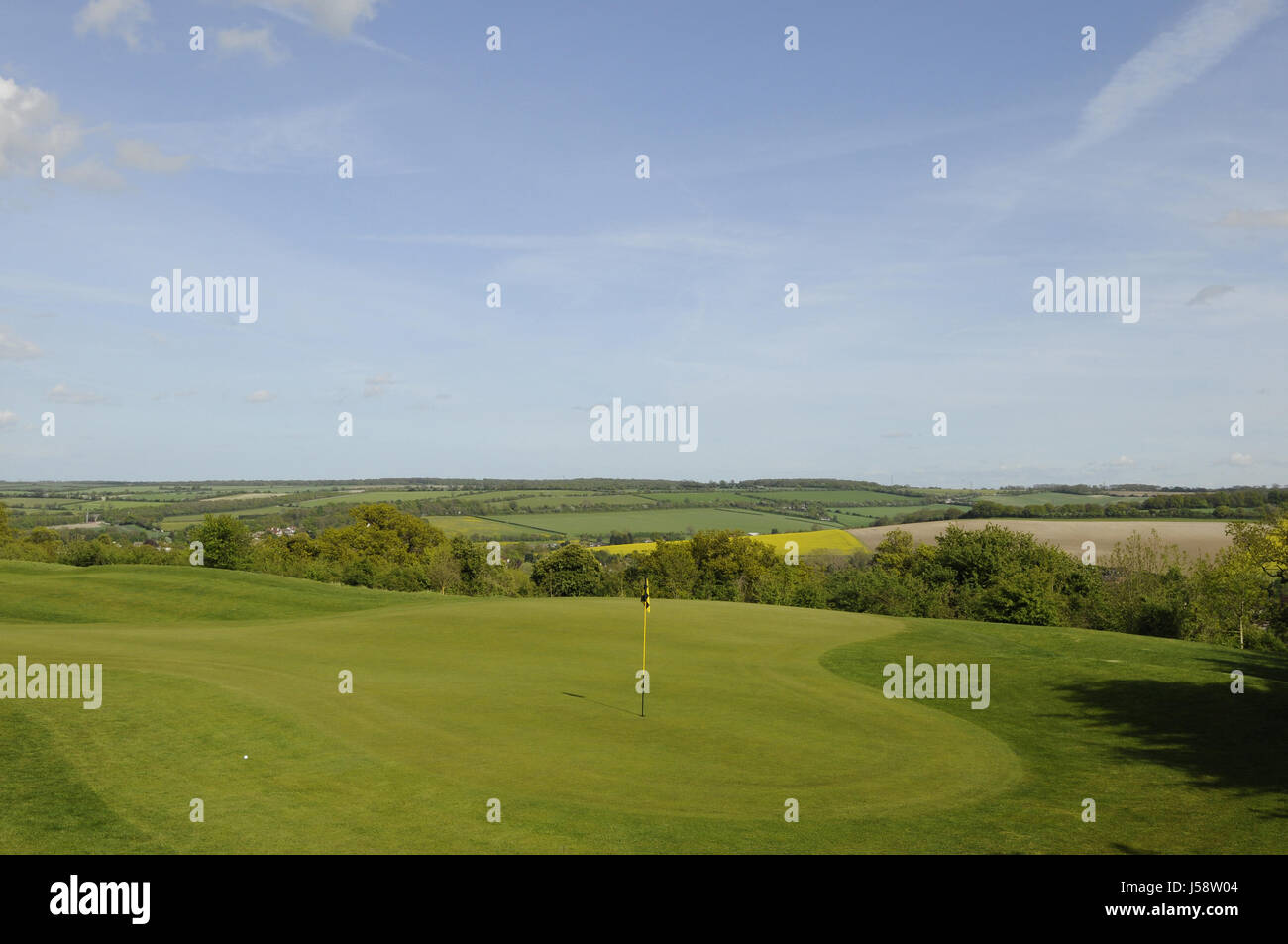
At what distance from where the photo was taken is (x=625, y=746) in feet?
61.7

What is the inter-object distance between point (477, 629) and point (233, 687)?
49.2 ft

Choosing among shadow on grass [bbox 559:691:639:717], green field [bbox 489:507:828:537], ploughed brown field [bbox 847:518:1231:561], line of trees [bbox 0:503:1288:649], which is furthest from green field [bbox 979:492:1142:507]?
shadow on grass [bbox 559:691:639:717]

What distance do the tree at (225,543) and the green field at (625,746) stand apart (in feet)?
154

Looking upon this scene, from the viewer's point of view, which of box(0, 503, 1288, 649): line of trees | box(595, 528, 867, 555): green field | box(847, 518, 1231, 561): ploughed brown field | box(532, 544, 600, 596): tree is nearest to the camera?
box(0, 503, 1288, 649): line of trees

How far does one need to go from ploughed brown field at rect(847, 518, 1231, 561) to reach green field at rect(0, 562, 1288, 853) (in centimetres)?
5968

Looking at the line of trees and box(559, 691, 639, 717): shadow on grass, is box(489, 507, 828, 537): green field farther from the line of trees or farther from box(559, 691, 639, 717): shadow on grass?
box(559, 691, 639, 717): shadow on grass

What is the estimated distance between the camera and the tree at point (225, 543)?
3071 inches

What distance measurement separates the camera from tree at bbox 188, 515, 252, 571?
78000mm

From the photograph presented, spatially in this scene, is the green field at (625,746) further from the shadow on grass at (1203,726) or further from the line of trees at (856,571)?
the line of trees at (856,571)

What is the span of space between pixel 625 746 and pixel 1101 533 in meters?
98.5

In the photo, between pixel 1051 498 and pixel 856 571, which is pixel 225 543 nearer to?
pixel 856 571

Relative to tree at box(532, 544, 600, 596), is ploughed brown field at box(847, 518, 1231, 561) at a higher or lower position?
higher
